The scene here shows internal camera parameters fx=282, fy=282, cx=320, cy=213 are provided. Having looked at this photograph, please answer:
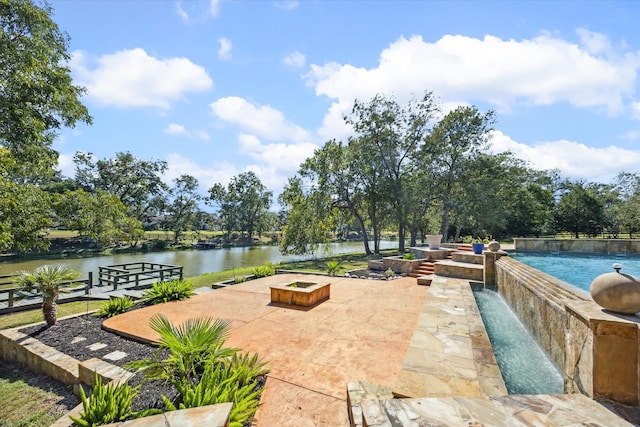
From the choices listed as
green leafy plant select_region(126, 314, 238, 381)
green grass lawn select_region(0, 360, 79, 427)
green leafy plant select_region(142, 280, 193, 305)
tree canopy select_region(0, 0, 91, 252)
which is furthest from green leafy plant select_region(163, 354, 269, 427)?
tree canopy select_region(0, 0, 91, 252)

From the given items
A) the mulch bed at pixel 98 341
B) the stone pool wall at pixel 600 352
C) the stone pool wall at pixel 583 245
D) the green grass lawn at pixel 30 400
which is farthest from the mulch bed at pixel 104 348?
the stone pool wall at pixel 583 245

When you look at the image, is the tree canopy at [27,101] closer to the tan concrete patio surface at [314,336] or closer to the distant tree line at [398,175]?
the tan concrete patio surface at [314,336]

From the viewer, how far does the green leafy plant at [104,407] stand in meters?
2.60

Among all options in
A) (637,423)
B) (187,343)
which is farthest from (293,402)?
(637,423)

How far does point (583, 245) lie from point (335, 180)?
1427 centimetres

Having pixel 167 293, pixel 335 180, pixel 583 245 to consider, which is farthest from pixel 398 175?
pixel 167 293

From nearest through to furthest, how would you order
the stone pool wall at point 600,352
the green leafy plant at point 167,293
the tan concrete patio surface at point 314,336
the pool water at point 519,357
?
the stone pool wall at point 600,352, the tan concrete patio surface at point 314,336, the pool water at point 519,357, the green leafy plant at point 167,293

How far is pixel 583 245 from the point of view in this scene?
1233cm

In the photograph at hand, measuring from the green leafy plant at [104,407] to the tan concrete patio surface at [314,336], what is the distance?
133 centimetres

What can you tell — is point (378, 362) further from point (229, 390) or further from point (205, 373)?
point (205, 373)

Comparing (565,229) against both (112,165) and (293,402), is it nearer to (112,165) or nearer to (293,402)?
(293,402)

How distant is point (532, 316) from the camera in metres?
4.97

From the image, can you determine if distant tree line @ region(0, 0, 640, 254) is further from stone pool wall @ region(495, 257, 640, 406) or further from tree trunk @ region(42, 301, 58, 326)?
stone pool wall @ region(495, 257, 640, 406)

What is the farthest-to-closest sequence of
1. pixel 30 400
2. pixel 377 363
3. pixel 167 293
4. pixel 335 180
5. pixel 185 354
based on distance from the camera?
pixel 335 180
pixel 167 293
pixel 30 400
pixel 377 363
pixel 185 354
